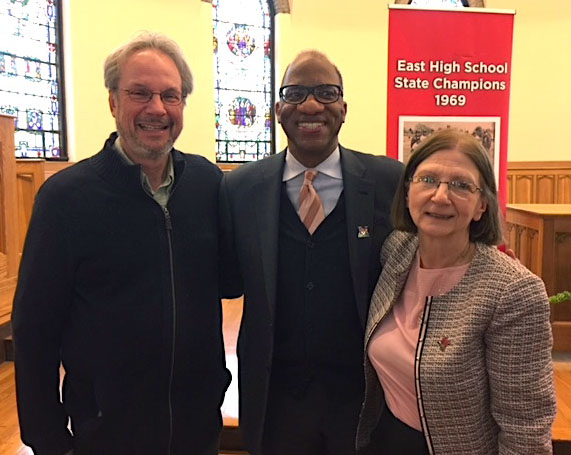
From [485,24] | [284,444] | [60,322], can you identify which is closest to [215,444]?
[284,444]

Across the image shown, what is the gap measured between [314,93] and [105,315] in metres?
0.87

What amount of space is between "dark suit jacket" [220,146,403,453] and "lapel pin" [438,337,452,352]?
308 mm

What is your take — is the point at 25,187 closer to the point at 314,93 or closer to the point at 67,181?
the point at 67,181

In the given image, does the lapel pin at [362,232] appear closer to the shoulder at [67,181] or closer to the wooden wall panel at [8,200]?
the shoulder at [67,181]

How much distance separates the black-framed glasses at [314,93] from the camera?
1.67m

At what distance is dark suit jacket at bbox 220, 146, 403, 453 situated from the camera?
1.60 metres

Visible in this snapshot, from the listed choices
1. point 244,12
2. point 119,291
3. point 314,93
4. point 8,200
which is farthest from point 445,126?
point 244,12

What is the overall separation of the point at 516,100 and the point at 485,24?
16.6ft

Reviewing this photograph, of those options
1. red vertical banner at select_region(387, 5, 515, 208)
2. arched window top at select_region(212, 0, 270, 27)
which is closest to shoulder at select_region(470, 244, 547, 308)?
red vertical banner at select_region(387, 5, 515, 208)

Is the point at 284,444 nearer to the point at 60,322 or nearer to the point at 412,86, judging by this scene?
the point at 60,322

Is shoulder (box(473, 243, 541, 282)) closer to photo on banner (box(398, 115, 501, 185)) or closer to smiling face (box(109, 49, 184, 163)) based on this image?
smiling face (box(109, 49, 184, 163))

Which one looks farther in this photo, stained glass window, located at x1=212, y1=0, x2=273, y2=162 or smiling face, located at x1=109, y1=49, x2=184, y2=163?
stained glass window, located at x1=212, y1=0, x2=273, y2=162

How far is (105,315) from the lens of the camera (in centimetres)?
146

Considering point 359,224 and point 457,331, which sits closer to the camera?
point 457,331
